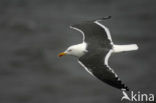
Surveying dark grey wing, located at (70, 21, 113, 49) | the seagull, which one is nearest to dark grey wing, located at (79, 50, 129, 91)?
the seagull

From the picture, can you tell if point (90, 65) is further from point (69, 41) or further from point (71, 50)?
point (69, 41)

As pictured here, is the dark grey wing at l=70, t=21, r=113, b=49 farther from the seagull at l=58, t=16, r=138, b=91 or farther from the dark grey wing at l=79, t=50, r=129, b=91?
the dark grey wing at l=79, t=50, r=129, b=91

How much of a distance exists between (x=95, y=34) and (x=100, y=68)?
1143mm

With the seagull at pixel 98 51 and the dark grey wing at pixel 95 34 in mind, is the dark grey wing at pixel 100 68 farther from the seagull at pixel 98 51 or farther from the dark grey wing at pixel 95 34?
the dark grey wing at pixel 95 34

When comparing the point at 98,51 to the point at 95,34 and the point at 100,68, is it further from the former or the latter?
the point at 95,34

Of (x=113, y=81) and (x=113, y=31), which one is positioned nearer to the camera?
(x=113, y=81)

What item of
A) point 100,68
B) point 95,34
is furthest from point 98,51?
point 95,34

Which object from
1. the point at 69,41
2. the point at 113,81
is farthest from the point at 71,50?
the point at 69,41

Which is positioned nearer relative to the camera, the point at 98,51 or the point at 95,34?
the point at 98,51

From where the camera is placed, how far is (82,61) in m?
6.99

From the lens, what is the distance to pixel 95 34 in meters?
7.83

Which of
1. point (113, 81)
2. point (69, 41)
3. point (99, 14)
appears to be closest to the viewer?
point (113, 81)

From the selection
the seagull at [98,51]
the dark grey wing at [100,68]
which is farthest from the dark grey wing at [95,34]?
the dark grey wing at [100,68]

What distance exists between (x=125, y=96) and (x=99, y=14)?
316 cm
